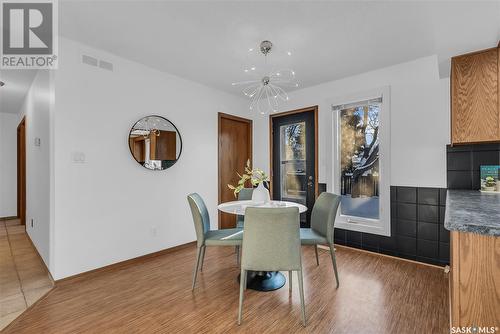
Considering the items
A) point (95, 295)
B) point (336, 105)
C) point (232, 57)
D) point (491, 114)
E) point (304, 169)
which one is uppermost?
point (232, 57)

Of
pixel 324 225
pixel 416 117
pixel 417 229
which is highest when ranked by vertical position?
pixel 416 117

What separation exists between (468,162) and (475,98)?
0.74m

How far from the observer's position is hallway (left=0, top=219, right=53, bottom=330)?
2.03 meters

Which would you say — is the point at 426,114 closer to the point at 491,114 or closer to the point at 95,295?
the point at 491,114

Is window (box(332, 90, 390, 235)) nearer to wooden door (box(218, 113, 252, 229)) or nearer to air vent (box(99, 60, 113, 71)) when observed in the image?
wooden door (box(218, 113, 252, 229))

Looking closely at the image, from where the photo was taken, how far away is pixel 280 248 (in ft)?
6.02

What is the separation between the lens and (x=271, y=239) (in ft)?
5.98

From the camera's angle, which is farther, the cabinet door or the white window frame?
the white window frame

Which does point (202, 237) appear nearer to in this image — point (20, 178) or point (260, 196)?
point (260, 196)

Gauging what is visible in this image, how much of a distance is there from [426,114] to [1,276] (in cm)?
519

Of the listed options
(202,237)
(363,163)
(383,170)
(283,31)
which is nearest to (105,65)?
(283,31)

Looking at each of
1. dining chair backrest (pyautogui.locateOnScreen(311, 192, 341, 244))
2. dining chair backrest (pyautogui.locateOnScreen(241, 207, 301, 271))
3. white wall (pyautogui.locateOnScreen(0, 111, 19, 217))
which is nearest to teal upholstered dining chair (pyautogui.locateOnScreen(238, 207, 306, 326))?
dining chair backrest (pyautogui.locateOnScreen(241, 207, 301, 271))

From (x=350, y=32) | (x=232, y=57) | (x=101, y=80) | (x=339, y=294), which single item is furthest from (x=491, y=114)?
(x=101, y=80)

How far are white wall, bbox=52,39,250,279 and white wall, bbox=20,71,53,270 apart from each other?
19 centimetres
